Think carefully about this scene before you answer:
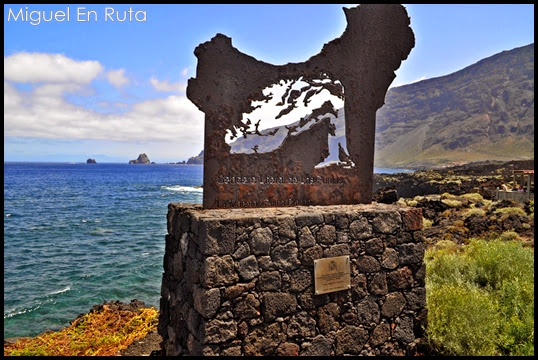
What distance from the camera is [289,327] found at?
4.65 metres

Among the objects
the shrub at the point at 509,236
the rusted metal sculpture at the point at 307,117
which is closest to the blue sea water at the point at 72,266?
the rusted metal sculpture at the point at 307,117

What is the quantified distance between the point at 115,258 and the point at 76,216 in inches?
653

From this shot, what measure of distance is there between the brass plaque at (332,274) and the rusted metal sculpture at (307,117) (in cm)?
87

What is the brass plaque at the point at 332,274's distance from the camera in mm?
4797

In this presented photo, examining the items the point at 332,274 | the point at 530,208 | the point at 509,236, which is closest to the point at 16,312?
the point at 332,274

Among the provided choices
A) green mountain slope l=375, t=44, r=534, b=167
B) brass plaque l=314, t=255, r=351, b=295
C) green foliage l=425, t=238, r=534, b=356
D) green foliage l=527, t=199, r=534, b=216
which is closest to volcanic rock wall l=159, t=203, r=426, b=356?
brass plaque l=314, t=255, r=351, b=295

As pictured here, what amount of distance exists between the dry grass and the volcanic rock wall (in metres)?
1.39

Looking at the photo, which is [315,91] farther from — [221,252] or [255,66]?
[221,252]

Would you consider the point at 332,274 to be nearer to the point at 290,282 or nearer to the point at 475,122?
the point at 290,282

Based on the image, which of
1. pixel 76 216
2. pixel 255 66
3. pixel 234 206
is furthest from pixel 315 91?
pixel 76 216

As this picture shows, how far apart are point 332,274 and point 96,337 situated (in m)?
4.71

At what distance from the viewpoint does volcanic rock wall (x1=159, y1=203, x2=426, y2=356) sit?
4.33 m

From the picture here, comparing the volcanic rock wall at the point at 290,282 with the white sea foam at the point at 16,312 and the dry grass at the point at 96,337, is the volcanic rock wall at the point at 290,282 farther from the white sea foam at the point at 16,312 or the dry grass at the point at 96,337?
the white sea foam at the point at 16,312

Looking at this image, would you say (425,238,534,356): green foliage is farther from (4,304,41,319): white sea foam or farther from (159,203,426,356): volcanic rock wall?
(4,304,41,319): white sea foam
